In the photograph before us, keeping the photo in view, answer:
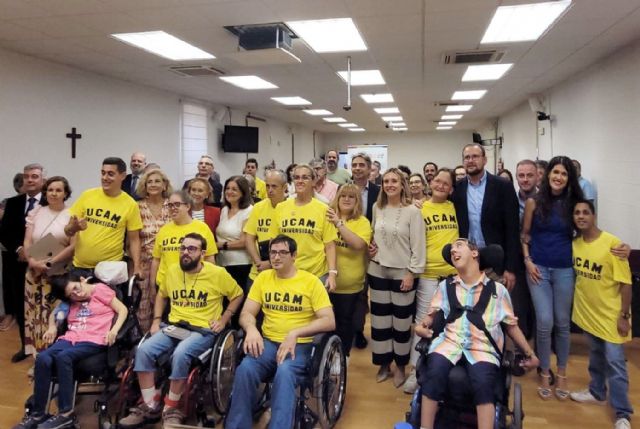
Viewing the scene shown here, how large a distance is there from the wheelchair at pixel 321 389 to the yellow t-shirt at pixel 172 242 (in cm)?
94

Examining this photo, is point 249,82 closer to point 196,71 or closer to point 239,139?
point 196,71

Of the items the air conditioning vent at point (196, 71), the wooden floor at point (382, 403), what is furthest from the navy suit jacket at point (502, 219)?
the air conditioning vent at point (196, 71)

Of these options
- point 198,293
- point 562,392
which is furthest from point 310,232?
point 562,392

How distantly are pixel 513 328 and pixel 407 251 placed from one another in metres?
0.86

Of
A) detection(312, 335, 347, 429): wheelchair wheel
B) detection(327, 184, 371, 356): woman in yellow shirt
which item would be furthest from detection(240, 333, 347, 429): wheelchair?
detection(327, 184, 371, 356): woman in yellow shirt

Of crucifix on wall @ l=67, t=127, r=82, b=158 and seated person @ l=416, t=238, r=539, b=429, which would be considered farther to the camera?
crucifix on wall @ l=67, t=127, r=82, b=158

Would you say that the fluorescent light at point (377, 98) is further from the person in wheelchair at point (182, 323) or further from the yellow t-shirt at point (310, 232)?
the person in wheelchair at point (182, 323)

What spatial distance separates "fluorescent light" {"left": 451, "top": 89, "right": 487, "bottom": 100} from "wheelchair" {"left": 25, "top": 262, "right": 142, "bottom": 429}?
6107 millimetres

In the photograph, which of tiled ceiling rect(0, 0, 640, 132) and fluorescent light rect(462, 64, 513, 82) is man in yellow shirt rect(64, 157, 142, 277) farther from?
fluorescent light rect(462, 64, 513, 82)

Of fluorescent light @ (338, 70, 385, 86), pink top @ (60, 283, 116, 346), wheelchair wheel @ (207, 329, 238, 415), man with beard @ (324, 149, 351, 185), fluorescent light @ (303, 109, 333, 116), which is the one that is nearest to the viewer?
wheelchair wheel @ (207, 329, 238, 415)

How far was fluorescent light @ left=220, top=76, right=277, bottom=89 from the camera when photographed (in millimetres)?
6082

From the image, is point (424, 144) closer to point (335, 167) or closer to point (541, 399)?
point (335, 167)

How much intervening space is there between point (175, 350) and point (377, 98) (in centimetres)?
634

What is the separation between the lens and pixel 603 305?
251cm
